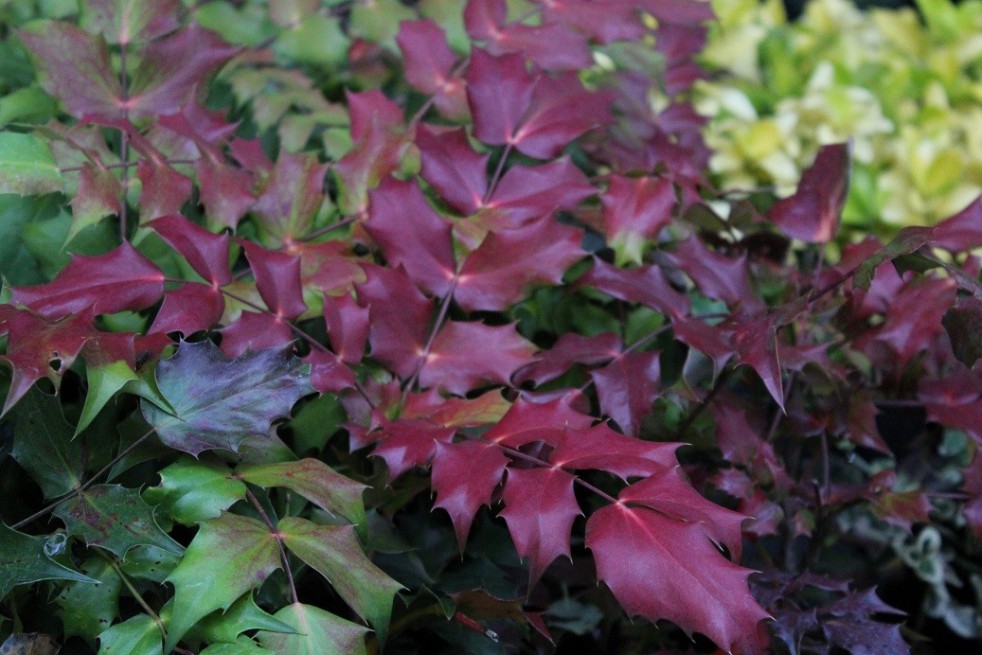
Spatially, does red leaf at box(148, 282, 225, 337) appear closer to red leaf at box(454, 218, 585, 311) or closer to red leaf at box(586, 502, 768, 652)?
red leaf at box(454, 218, 585, 311)

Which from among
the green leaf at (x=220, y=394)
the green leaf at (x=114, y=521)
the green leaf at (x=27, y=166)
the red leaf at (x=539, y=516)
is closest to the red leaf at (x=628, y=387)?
the red leaf at (x=539, y=516)

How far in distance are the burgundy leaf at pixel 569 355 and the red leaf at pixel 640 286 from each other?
40mm

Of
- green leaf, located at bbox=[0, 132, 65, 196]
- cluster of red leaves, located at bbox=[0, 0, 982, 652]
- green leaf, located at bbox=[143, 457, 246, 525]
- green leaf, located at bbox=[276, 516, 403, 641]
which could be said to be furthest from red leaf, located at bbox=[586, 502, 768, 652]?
green leaf, located at bbox=[0, 132, 65, 196]

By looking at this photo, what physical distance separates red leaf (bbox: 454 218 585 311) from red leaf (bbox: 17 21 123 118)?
0.39m

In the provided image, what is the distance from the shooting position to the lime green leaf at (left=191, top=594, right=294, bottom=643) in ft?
2.05

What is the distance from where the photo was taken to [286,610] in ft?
2.18

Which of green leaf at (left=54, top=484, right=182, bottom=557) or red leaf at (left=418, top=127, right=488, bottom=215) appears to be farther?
red leaf at (left=418, top=127, right=488, bottom=215)

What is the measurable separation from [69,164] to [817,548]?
2.43ft

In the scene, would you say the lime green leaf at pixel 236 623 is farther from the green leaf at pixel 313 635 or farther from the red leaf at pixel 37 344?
the red leaf at pixel 37 344

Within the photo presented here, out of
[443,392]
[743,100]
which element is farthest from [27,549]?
[743,100]

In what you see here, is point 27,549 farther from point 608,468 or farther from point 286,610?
point 608,468

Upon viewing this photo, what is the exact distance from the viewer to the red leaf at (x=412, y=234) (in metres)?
0.87

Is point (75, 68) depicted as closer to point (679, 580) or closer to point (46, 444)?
point (46, 444)

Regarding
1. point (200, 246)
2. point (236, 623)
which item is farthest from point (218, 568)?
point (200, 246)
